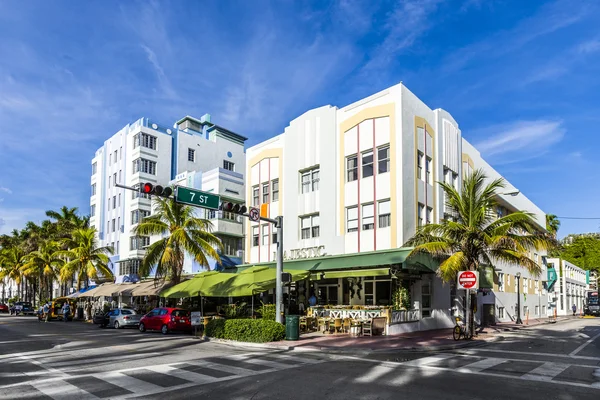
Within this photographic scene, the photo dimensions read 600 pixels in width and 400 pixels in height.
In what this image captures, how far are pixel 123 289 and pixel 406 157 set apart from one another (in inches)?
974

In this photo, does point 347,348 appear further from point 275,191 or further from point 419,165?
point 275,191

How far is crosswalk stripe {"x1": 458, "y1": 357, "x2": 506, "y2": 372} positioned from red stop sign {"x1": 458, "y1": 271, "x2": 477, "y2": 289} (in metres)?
4.71

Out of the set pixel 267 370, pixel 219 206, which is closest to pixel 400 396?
pixel 267 370

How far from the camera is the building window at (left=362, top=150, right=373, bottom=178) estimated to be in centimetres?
2616

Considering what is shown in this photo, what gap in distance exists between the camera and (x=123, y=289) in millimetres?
37594

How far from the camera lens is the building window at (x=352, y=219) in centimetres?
2647

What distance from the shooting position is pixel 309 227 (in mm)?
29297

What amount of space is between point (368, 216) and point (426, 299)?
532 cm

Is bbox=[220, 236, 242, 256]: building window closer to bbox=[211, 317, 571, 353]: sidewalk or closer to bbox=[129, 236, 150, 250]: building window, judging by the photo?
bbox=[129, 236, 150, 250]: building window

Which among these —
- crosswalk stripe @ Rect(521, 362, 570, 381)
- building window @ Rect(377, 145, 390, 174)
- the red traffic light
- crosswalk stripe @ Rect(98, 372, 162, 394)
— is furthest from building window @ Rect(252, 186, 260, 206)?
crosswalk stripe @ Rect(521, 362, 570, 381)

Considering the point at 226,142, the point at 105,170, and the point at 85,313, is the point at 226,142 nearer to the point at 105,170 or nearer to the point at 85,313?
the point at 105,170

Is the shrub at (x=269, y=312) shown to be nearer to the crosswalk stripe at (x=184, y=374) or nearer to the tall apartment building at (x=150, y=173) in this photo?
the crosswalk stripe at (x=184, y=374)

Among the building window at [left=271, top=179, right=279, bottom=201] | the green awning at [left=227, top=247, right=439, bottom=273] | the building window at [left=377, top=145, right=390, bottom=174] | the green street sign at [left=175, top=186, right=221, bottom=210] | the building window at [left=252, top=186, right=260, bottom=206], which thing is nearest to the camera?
the green street sign at [left=175, top=186, right=221, bottom=210]

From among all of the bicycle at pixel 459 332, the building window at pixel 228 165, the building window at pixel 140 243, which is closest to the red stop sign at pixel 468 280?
the bicycle at pixel 459 332
